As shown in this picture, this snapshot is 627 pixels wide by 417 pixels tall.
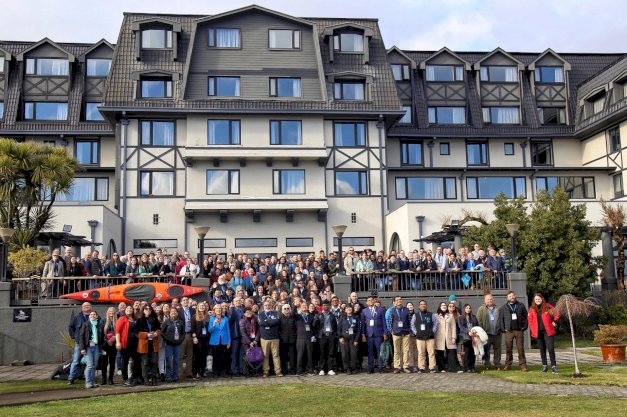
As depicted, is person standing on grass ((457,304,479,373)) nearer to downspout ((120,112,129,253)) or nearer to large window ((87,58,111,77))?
downspout ((120,112,129,253))

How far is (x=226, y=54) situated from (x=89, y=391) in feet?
78.5

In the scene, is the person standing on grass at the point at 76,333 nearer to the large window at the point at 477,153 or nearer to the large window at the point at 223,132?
the large window at the point at 223,132

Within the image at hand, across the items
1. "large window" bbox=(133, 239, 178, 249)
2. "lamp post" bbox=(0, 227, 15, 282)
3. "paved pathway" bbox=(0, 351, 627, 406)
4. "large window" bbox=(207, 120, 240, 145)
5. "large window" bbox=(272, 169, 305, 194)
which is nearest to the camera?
"paved pathway" bbox=(0, 351, 627, 406)

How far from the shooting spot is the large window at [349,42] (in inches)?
1433

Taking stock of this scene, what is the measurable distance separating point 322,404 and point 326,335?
16.1 feet

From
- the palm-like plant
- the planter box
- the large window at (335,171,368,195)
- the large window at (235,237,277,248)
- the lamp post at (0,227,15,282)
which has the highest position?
the large window at (335,171,368,195)

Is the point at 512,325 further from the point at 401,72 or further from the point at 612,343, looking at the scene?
the point at 401,72

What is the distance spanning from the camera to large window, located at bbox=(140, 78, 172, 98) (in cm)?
3391

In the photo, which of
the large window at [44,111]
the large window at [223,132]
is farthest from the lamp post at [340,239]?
the large window at [44,111]

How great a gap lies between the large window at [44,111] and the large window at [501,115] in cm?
2324

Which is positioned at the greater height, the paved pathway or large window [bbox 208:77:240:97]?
large window [bbox 208:77:240:97]

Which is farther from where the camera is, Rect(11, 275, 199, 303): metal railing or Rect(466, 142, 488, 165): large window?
Rect(466, 142, 488, 165): large window

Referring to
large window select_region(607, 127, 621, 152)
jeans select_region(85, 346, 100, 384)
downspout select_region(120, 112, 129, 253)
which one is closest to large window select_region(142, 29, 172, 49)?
downspout select_region(120, 112, 129, 253)

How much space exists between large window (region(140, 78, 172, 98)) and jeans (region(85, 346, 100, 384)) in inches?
819
